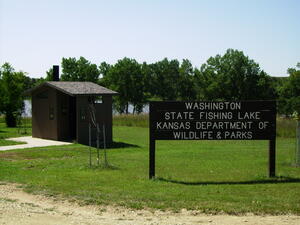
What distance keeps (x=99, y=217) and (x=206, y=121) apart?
4.83 meters

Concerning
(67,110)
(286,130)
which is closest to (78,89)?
(67,110)

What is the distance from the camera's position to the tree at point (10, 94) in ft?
118

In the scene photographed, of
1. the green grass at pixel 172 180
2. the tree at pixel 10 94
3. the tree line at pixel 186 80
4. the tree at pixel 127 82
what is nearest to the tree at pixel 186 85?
the tree line at pixel 186 80

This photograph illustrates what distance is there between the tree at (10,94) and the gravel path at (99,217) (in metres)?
28.7

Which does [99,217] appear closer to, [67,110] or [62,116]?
[62,116]

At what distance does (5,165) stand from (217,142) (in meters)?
12.4

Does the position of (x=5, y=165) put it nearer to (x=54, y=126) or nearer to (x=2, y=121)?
(x=54, y=126)

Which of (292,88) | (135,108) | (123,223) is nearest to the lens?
(123,223)

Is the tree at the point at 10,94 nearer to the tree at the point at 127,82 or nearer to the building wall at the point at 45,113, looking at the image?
the building wall at the point at 45,113

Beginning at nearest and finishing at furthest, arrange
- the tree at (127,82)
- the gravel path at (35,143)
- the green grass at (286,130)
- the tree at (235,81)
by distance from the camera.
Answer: the gravel path at (35,143) < the green grass at (286,130) < the tree at (127,82) < the tree at (235,81)

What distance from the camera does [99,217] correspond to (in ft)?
23.4

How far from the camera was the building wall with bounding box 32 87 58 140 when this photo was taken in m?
22.9

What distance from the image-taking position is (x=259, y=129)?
37.0 ft

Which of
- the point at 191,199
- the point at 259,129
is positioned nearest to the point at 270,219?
the point at 191,199
